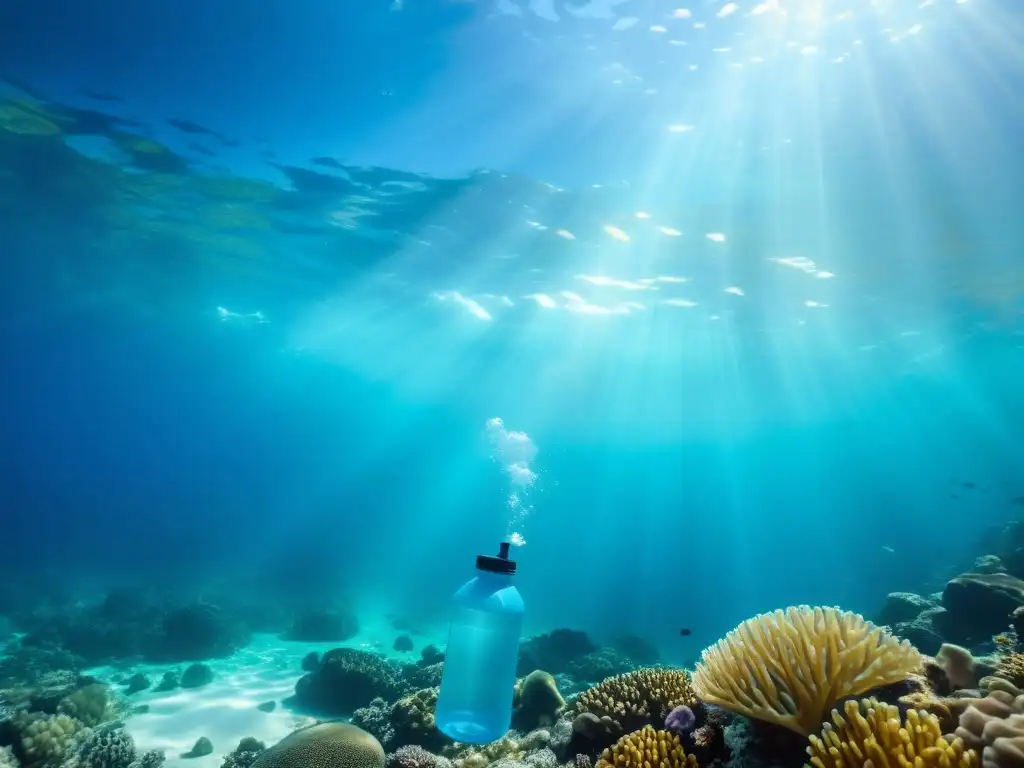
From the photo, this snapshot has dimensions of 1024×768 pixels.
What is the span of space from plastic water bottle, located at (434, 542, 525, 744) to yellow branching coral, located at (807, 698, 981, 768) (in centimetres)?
227

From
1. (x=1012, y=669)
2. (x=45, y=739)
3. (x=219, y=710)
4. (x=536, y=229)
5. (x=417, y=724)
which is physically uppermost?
(x=536, y=229)

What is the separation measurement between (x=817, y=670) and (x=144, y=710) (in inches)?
558

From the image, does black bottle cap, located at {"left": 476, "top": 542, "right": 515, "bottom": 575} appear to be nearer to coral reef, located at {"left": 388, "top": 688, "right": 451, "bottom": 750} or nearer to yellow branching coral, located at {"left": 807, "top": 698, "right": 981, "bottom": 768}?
yellow branching coral, located at {"left": 807, "top": 698, "right": 981, "bottom": 768}

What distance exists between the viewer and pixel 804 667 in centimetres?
277

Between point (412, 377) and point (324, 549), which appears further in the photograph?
point (324, 549)

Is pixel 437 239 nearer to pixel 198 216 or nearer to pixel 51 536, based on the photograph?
pixel 198 216

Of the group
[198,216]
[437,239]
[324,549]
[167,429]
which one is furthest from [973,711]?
[167,429]

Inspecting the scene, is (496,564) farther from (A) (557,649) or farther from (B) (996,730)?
(A) (557,649)

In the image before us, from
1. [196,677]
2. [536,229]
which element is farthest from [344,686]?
[536,229]

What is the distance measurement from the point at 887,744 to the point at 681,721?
1702 millimetres

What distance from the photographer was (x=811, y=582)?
96.3 m

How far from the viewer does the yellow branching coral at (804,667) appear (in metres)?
2.70

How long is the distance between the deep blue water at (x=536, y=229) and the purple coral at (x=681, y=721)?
45.4ft

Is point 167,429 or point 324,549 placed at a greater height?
point 167,429
